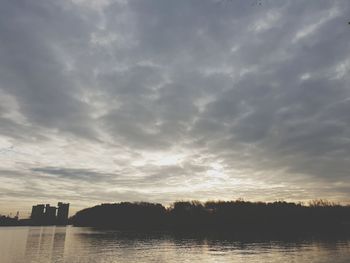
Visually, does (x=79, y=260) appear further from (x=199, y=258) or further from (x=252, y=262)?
(x=252, y=262)

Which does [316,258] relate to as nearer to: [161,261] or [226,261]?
[226,261]

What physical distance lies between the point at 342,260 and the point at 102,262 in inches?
2174

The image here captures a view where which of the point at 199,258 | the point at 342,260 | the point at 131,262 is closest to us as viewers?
the point at 342,260

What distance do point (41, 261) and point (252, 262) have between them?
51749 millimetres

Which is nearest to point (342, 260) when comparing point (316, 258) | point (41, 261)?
point (316, 258)

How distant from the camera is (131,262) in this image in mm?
73188

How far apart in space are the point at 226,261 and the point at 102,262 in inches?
1200

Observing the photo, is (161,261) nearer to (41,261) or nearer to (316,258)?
(41,261)

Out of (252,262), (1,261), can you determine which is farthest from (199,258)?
(1,261)

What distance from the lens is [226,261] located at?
2977 inches

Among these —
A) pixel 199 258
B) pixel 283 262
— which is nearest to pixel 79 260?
pixel 199 258

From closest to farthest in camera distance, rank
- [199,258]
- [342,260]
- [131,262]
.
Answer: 1. [342,260]
2. [131,262]
3. [199,258]

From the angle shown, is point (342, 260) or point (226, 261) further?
point (226, 261)

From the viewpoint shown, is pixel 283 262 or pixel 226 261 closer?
pixel 283 262
